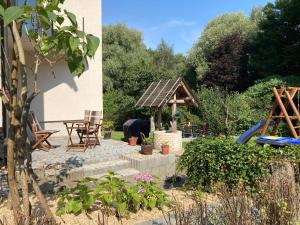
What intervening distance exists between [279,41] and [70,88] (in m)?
15.9

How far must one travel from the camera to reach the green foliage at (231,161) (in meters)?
5.10

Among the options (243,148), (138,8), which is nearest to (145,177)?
(243,148)

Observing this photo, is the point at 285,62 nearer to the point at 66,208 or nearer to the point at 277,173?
the point at 277,173

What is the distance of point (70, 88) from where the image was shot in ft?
43.1

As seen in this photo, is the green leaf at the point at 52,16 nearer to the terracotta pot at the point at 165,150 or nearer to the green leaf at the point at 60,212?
the green leaf at the point at 60,212

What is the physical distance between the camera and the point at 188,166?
19.0ft

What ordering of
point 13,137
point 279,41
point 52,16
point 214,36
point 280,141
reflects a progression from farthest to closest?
point 214,36 → point 279,41 → point 280,141 → point 13,137 → point 52,16

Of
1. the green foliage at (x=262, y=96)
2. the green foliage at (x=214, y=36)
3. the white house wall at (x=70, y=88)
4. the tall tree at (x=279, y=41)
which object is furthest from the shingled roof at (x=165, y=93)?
the green foliage at (x=214, y=36)

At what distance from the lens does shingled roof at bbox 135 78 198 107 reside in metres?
11.4

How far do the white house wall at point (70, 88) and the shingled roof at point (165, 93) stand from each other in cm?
250

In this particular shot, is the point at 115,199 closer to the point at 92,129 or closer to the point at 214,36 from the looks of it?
the point at 92,129

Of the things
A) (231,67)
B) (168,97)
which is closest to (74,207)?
(168,97)

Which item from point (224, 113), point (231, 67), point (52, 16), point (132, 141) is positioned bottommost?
point (132, 141)

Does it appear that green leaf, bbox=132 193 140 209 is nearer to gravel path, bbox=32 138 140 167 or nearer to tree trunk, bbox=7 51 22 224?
tree trunk, bbox=7 51 22 224
